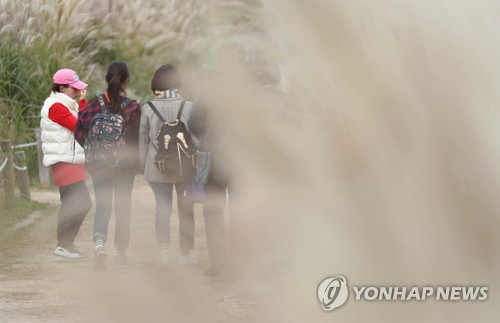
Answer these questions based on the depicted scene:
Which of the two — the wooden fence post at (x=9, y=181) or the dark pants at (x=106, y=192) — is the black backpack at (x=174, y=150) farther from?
the wooden fence post at (x=9, y=181)

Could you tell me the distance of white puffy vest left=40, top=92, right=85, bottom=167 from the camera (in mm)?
8281

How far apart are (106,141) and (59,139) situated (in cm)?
93

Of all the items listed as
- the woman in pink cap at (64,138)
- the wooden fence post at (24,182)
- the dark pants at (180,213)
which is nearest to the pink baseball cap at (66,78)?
the woman in pink cap at (64,138)

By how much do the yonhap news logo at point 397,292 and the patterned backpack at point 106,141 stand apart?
5.53m

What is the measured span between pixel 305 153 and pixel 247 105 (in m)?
0.13

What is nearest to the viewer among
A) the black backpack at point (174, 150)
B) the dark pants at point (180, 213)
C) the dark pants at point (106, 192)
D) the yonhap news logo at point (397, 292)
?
the yonhap news logo at point (397, 292)

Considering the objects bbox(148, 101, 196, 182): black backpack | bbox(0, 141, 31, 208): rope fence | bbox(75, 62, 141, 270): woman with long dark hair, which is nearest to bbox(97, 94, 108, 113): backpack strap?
bbox(75, 62, 141, 270): woman with long dark hair

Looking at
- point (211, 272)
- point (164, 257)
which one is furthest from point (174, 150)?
point (164, 257)

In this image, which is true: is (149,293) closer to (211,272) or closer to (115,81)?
(211,272)

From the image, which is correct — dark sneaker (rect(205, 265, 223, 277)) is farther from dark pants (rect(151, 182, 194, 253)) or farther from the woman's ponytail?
the woman's ponytail

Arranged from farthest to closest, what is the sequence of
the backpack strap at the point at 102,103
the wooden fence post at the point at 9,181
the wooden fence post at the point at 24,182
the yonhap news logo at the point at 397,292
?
the wooden fence post at the point at 24,182, the wooden fence post at the point at 9,181, the backpack strap at the point at 102,103, the yonhap news logo at the point at 397,292

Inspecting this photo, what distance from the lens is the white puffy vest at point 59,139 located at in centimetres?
828

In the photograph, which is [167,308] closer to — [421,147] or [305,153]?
[305,153]

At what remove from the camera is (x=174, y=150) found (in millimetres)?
7496
